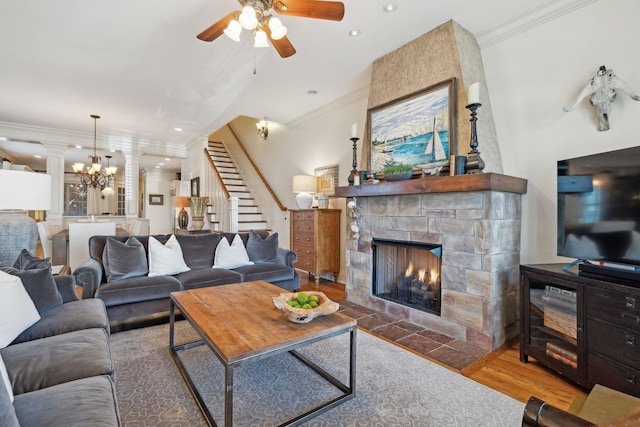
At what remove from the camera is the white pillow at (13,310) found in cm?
159

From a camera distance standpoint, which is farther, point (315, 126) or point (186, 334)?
point (315, 126)

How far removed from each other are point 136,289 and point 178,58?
8.35 ft

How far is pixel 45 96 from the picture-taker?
179 inches

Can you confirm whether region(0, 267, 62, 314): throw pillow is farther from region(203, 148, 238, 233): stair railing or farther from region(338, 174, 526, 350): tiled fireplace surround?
region(203, 148, 238, 233): stair railing

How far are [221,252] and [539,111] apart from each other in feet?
11.5

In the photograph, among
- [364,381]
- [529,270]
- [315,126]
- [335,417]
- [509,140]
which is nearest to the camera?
[335,417]

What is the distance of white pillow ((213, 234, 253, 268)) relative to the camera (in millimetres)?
3598

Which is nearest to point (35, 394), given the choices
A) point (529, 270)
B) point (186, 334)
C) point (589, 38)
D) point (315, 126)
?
point (186, 334)

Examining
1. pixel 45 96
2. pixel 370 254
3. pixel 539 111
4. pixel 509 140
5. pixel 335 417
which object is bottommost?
pixel 335 417

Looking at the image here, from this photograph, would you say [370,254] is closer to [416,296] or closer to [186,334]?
[416,296]

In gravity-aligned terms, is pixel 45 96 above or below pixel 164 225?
above

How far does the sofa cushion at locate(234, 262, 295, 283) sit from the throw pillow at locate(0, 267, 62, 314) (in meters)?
1.65

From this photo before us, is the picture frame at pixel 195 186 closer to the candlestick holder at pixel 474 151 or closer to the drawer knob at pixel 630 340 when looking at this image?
the candlestick holder at pixel 474 151

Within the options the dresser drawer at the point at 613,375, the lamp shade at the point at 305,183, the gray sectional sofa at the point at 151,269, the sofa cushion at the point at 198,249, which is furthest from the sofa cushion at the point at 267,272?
the dresser drawer at the point at 613,375
